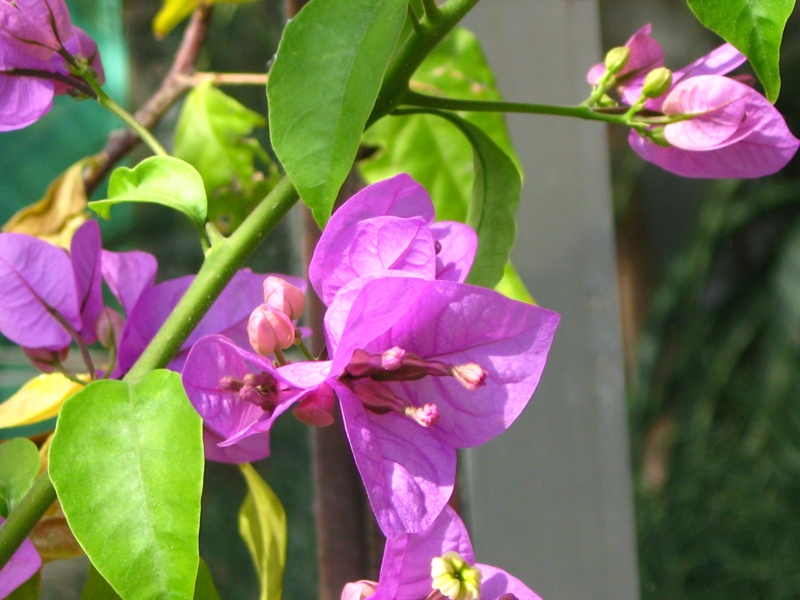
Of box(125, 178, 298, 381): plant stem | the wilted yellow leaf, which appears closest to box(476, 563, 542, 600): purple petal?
box(125, 178, 298, 381): plant stem

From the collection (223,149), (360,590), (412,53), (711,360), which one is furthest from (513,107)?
(711,360)

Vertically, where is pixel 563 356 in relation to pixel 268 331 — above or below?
below

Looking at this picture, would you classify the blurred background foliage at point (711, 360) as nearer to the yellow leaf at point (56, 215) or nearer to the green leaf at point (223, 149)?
the green leaf at point (223, 149)

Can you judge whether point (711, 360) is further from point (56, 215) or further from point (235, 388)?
point (235, 388)

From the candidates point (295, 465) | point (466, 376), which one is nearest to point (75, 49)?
point (466, 376)

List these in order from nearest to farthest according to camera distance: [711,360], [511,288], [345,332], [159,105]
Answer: [345,332] → [511,288] → [159,105] → [711,360]

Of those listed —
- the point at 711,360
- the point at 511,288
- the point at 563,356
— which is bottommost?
the point at 711,360

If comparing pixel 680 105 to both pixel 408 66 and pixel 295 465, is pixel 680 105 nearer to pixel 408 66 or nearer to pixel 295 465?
pixel 408 66
